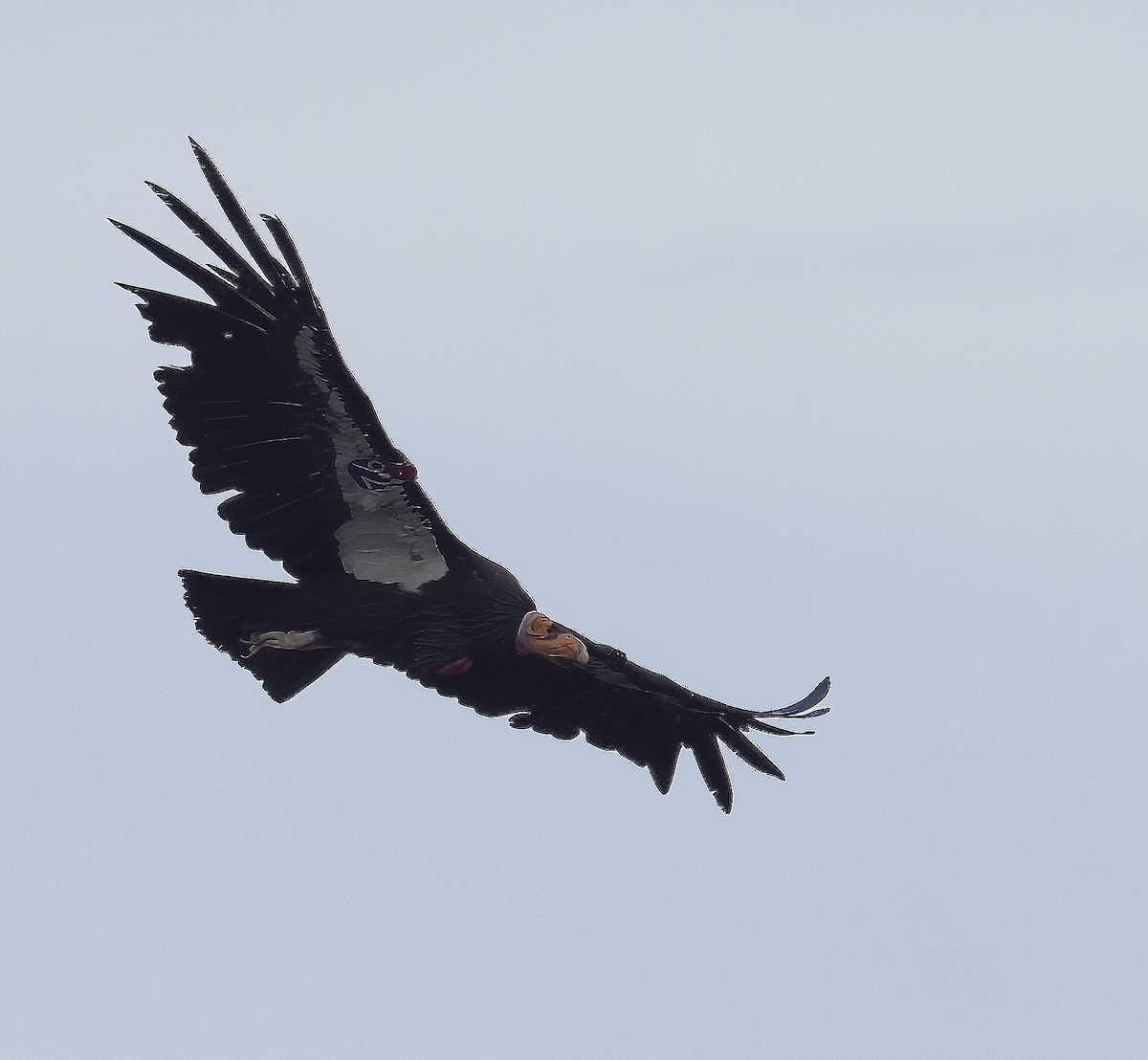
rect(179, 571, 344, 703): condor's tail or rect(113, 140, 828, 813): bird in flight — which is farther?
rect(179, 571, 344, 703): condor's tail

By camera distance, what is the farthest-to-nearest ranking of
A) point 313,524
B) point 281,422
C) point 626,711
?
point 626,711, point 313,524, point 281,422

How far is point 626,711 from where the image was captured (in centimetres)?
2011

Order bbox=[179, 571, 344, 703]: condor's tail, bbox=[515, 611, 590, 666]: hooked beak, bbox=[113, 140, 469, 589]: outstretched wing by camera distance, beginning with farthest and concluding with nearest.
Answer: bbox=[515, 611, 590, 666]: hooked beak → bbox=[179, 571, 344, 703]: condor's tail → bbox=[113, 140, 469, 589]: outstretched wing

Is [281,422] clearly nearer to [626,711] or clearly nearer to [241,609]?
[241,609]

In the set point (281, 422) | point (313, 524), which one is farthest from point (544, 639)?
point (281, 422)

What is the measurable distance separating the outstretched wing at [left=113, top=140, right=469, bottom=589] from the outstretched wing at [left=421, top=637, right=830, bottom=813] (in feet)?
5.19

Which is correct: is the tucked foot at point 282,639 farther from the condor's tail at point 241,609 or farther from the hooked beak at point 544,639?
the hooked beak at point 544,639

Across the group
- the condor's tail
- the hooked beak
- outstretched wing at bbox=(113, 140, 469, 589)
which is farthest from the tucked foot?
the hooked beak

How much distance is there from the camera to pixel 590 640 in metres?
18.3

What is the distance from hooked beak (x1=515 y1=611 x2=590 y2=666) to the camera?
17828 millimetres

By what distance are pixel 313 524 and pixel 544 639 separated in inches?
86.7

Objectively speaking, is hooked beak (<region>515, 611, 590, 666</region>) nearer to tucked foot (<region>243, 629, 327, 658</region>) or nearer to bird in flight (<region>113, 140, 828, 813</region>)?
bird in flight (<region>113, 140, 828, 813</region>)

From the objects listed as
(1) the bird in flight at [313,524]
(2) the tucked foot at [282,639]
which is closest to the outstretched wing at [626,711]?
(1) the bird in flight at [313,524]

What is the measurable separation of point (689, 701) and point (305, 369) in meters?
4.87
